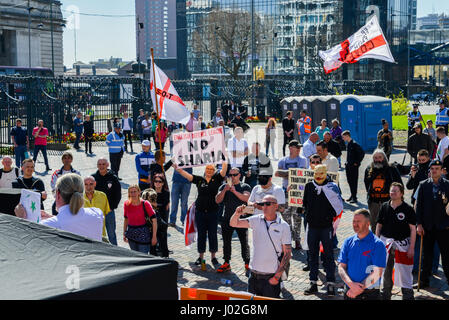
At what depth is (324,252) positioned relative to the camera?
8227mm

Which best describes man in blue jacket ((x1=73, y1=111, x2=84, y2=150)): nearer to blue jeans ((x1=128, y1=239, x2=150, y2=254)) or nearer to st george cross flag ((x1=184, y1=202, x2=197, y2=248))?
st george cross flag ((x1=184, y1=202, x2=197, y2=248))

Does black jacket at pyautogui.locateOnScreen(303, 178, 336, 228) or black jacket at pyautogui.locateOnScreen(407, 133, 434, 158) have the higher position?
black jacket at pyautogui.locateOnScreen(407, 133, 434, 158)

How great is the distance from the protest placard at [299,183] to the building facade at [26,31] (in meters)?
62.5

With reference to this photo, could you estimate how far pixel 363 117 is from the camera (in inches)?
974

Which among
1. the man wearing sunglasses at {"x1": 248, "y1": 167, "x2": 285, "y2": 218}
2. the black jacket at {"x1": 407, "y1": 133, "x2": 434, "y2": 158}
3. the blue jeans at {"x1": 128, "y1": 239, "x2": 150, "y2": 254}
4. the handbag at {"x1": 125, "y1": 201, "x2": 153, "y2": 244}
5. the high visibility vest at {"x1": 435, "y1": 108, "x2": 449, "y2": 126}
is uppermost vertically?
the high visibility vest at {"x1": 435, "y1": 108, "x2": 449, "y2": 126}

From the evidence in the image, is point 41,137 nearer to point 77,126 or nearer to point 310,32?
point 77,126

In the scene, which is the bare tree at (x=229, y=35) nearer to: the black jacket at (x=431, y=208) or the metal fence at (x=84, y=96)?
the metal fence at (x=84, y=96)

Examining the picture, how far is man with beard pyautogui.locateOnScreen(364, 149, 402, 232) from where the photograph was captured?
9406 millimetres

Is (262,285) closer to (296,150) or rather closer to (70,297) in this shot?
(70,297)

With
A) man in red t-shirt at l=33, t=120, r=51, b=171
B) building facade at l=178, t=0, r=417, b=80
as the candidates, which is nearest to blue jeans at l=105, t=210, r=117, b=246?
man in red t-shirt at l=33, t=120, r=51, b=171

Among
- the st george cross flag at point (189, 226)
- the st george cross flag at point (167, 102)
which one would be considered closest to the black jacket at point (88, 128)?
the st george cross flag at point (167, 102)

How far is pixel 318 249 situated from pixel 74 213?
146 inches

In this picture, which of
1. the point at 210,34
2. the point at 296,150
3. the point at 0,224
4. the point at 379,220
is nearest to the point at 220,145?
the point at 296,150

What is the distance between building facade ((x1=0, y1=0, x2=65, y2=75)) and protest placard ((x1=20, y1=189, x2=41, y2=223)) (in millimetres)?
64218
